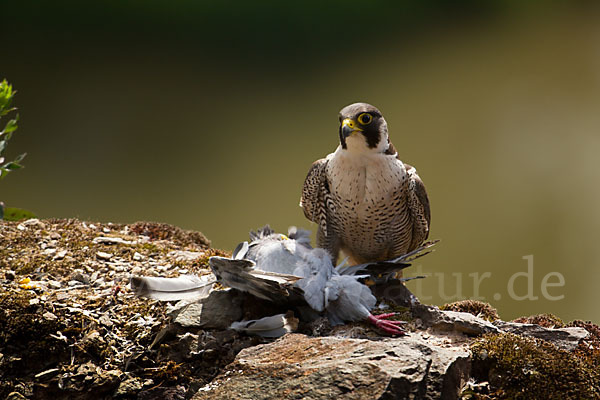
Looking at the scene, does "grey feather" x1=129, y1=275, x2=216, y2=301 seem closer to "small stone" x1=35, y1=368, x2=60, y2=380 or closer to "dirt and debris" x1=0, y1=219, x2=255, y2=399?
"dirt and debris" x1=0, y1=219, x2=255, y2=399

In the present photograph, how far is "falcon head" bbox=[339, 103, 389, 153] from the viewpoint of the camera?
2.10 meters

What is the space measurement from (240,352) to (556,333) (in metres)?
1.05

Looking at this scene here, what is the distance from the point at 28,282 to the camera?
80.8 inches

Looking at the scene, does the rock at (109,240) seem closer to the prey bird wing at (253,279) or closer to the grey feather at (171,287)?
the grey feather at (171,287)

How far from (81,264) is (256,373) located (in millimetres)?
1117

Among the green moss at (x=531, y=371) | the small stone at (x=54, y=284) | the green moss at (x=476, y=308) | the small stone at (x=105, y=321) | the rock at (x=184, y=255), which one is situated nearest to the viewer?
the green moss at (x=531, y=371)

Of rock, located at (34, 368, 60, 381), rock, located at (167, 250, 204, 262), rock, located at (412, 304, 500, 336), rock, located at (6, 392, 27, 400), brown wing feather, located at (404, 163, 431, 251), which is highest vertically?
brown wing feather, located at (404, 163, 431, 251)

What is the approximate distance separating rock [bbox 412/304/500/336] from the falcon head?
26.9 inches

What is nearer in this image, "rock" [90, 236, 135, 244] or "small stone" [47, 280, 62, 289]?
"small stone" [47, 280, 62, 289]

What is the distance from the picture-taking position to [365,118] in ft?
6.95

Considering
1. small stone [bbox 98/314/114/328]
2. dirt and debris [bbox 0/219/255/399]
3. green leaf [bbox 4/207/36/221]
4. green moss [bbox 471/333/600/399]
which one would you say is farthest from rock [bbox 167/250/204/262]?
green moss [bbox 471/333/600/399]

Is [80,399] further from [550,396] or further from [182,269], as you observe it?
[550,396]

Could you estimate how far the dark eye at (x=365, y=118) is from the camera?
2.11 m

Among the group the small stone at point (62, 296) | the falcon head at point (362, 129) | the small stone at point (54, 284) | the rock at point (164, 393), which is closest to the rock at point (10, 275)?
the small stone at point (54, 284)
